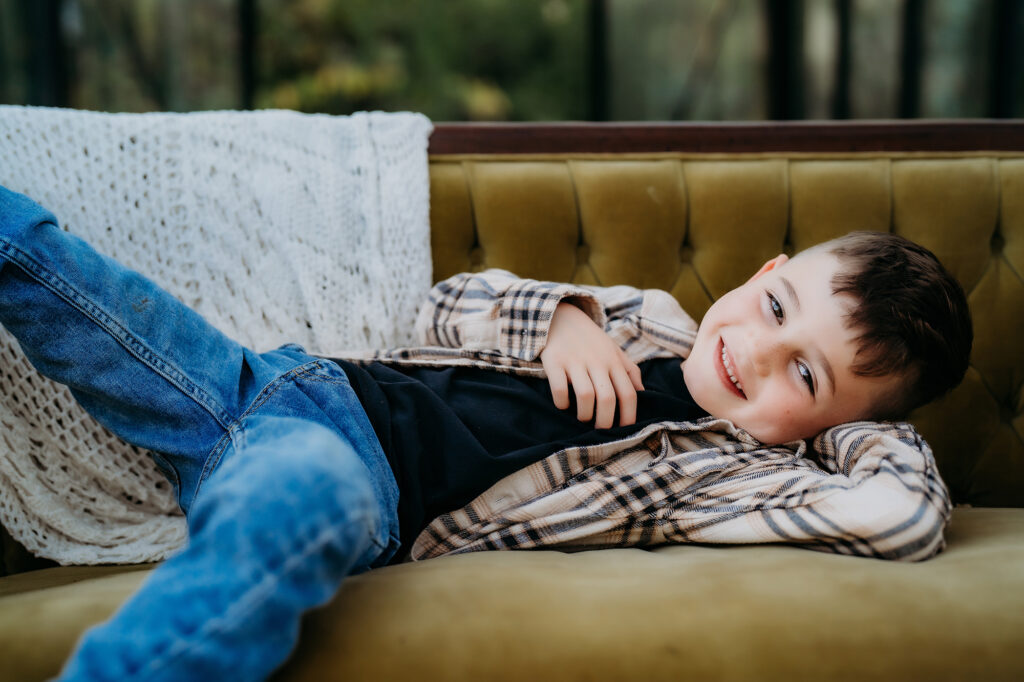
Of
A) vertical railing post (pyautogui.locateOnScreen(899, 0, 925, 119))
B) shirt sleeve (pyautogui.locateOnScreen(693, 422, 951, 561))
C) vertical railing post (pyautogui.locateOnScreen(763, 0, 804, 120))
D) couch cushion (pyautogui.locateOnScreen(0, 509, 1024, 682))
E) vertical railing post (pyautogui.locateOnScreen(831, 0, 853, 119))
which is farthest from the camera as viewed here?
vertical railing post (pyautogui.locateOnScreen(763, 0, 804, 120))

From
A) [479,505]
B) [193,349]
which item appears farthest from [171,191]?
[479,505]

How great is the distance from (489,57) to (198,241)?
2578 millimetres

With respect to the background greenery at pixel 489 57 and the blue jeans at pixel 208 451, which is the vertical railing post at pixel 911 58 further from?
the blue jeans at pixel 208 451

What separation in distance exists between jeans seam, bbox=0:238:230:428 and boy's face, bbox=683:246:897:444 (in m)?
0.60

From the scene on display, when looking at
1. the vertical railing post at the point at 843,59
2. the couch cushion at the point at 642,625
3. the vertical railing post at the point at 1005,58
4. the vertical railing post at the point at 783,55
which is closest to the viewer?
the couch cushion at the point at 642,625

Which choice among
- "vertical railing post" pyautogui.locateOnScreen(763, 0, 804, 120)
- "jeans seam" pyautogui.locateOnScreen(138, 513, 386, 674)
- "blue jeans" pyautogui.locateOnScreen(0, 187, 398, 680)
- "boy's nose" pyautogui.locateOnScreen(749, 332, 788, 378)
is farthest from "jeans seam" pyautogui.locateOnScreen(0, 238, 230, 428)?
"vertical railing post" pyautogui.locateOnScreen(763, 0, 804, 120)

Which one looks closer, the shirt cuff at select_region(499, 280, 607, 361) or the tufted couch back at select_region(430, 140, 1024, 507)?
the shirt cuff at select_region(499, 280, 607, 361)

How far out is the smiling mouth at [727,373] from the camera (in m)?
0.86

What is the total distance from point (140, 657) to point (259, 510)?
0.12 metres

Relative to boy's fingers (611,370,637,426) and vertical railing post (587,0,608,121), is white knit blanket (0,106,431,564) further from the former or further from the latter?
vertical railing post (587,0,608,121)

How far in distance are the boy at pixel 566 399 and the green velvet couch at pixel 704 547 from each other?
0.06m

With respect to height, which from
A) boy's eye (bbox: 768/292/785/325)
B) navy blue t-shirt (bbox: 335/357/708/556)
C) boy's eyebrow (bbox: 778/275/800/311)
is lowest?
navy blue t-shirt (bbox: 335/357/708/556)

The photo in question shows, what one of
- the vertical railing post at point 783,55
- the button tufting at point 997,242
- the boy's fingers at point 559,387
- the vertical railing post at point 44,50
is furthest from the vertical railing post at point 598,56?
the boy's fingers at point 559,387

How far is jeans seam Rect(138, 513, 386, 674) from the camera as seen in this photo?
1.50 feet
